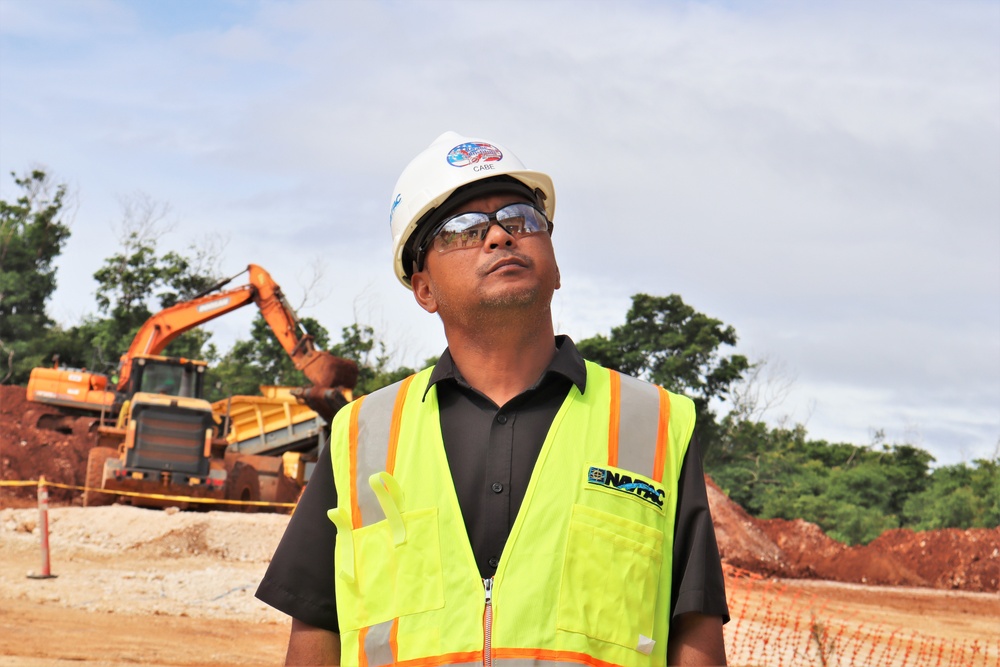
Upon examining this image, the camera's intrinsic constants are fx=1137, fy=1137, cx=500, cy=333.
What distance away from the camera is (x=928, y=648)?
13570 millimetres

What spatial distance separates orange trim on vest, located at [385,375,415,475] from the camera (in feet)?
8.11

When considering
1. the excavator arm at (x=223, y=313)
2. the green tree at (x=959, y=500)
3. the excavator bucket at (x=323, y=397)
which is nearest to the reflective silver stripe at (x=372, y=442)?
the excavator bucket at (x=323, y=397)

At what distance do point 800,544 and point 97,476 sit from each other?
46.5 feet

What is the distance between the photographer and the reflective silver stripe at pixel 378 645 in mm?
2334

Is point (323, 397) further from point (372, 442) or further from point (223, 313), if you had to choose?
point (372, 442)

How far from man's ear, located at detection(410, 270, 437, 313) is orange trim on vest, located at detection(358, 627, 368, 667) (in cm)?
75

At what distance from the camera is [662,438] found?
2471 millimetres

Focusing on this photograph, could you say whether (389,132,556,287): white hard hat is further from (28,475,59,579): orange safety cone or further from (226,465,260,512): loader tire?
(226,465,260,512): loader tire

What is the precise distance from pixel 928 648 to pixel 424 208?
12.8 metres

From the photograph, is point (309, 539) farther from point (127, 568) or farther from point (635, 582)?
point (127, 568)

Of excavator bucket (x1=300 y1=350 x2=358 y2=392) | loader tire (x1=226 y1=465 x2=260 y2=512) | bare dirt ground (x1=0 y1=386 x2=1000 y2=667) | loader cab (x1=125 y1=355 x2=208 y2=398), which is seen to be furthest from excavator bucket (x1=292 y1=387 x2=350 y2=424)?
bare dirt ground (x1=0 y1=386 x2=1000 y2=667)

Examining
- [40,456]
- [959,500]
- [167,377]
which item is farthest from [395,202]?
[959,500]

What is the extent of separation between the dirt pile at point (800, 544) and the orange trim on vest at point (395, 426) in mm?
19450

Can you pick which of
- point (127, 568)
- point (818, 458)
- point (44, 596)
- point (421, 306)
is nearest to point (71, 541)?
point (127, 568)
